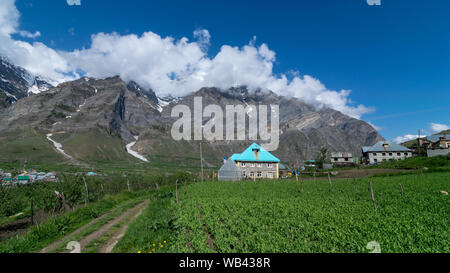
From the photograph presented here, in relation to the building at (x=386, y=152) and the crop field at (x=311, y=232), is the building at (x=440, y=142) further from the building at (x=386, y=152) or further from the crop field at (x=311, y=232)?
the crop field at (x=311, y=232)

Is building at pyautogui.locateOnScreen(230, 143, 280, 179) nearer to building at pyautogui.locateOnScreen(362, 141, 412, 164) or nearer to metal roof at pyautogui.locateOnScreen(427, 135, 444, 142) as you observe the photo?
building at pyautogui.locateOnScreen(362, 141, 412, 164)

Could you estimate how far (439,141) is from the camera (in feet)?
253

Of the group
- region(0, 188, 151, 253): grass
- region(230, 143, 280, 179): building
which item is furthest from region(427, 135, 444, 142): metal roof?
region(0, 188, 151, 253): grass

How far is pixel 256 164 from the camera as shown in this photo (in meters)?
62.3

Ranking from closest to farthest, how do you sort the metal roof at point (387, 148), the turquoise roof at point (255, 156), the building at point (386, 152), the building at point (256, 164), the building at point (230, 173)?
the building at point (230, 173), the building at point (256, 164), the turquoise roof at point (255, 156), the building at point (386, 152), the metal roof at point (387, 148)

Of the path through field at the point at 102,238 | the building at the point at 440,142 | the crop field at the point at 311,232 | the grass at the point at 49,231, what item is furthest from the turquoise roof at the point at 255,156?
the building at the point at 440,142

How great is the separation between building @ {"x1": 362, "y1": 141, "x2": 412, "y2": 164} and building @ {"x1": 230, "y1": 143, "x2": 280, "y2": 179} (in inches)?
1689

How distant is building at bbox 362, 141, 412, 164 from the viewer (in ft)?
258

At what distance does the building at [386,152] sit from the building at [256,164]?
4291 cm

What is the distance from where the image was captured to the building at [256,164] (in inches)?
2416

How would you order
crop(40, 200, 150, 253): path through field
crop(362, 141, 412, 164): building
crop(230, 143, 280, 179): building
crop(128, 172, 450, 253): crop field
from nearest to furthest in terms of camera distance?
crop(128, 172, 450, 253): crop field → crop(40, 200, 150, 253): path through field → crop(230, 143, 280, 179): building → crop(362, 141, 412, 164): building
